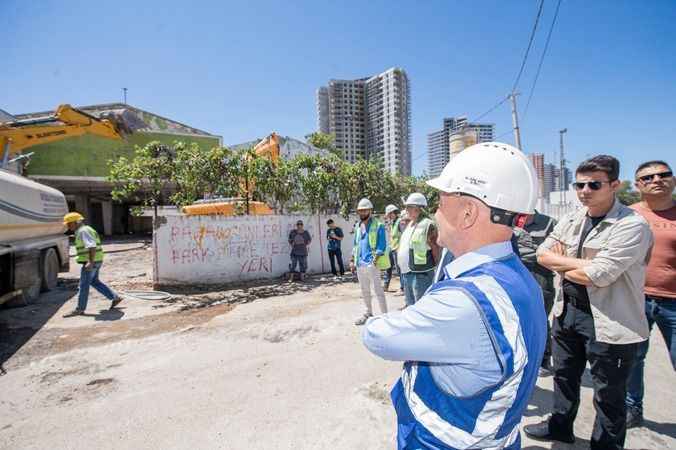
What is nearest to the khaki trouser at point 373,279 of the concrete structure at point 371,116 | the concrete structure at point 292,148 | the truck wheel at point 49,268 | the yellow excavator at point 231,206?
the yellow excavator at point 231,206

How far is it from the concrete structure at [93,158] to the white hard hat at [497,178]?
24.3m

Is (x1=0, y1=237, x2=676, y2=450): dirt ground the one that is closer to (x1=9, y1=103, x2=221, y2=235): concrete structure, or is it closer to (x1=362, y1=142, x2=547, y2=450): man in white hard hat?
(x1=362, y1=142, x2=547, y2=450): man in white hard hat

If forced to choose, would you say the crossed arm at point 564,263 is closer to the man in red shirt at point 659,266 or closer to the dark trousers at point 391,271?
the man in red shirt at point 659,266

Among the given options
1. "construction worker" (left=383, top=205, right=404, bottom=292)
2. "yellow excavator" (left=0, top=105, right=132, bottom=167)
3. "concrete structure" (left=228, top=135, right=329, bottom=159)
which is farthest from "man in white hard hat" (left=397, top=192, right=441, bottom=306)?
"concrete structure" (left=228, top=135, right=329, bottom=159)

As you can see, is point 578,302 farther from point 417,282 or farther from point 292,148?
point 292,148

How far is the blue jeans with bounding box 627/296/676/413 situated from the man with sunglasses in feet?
1.88

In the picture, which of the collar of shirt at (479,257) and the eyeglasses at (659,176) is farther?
the eyeglasses at (659,176)

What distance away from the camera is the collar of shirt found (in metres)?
1.13

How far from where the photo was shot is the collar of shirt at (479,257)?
1.13 meters

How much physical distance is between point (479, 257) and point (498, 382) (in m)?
0.37

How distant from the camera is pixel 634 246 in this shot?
2.18 m

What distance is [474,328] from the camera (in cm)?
97

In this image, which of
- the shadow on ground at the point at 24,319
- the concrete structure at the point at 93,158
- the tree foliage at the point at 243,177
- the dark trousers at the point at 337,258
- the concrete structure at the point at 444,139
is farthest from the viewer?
the concrete structure at the point at 93,158

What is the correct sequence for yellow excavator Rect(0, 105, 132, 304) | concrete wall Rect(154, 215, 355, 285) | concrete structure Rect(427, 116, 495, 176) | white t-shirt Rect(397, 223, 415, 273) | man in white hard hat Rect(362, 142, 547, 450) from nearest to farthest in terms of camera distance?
man in white hard hat Rect(362, 142, 547, 450) < white t-shirt Rect(397, 223, 415, 273) < yellow excavator Rect(0, 105, 132, 304) < concrete wall Rect(154, 215, 355, 285) < concrete structure Rect(427, 116, 495, 176)
